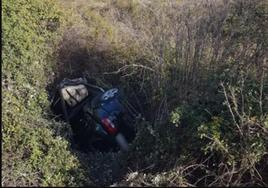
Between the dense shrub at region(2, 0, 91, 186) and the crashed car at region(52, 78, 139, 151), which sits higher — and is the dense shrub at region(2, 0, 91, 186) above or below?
above

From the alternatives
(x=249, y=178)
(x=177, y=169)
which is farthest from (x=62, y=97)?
(x=249, y=178)

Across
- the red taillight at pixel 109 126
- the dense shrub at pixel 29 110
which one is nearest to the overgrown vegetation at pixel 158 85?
the dense shrub at pixel 29 110

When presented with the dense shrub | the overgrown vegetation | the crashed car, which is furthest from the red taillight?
the dense shrub

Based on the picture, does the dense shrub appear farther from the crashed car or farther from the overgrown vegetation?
the crashed car

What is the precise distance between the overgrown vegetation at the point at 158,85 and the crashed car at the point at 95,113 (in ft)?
0.95

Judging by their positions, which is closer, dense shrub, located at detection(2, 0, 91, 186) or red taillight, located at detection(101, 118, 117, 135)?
dense shrub, located at detection(2, 0, 91, 186)

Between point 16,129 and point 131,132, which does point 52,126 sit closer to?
point 16,129

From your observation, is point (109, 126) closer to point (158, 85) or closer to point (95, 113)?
point (95, 113)

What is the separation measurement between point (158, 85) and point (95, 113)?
1077 millimetres

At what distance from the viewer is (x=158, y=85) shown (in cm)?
688

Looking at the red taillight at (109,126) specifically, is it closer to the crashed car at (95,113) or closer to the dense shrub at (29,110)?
the crashed car at (95,113)

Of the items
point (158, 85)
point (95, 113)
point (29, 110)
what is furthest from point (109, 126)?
point (29, 110)

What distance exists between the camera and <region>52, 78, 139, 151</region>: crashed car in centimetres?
722

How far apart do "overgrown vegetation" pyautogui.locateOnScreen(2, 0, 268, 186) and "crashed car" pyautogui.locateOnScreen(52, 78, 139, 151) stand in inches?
11.4
